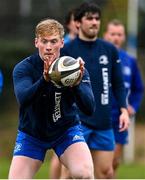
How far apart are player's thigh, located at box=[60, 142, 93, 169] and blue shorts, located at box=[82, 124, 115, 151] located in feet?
6.50

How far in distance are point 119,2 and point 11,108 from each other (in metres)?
3.97

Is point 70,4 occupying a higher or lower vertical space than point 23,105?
lower

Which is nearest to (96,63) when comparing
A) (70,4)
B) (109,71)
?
(109,71)

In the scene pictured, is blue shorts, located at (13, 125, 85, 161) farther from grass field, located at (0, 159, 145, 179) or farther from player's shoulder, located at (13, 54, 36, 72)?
grass field, located at (0, 159, 145, 179)

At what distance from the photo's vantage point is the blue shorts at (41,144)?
7.80 m

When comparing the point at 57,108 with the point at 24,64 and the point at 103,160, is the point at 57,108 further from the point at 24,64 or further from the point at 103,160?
the point at 103,160

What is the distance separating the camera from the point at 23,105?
763 centimetres

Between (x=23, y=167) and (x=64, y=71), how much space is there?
3.34 ft

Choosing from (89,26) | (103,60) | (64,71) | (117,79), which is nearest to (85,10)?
(89,26)

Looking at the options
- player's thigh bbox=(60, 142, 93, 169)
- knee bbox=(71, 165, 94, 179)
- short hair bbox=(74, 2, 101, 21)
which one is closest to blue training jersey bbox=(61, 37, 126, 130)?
short hair bbox=(74, 2, 101, 21)

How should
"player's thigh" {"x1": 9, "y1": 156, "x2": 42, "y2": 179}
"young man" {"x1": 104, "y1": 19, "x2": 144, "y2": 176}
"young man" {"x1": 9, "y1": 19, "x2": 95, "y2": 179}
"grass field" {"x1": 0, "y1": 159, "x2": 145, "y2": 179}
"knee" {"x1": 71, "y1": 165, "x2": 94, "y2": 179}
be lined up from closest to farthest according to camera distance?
"knee" {"x1": 71, "y1": 165, "x2": 94, "y2": 179} → "young man" {"x1": 9, "y1": 19, "x2": 95, "y2": 179} → "player's thigh" {"x1": 9, "y1": 156, "x2": 42, "y2": 179} → "young man" {"x1": 104, "y1": 19, "x2": 144, "y2": 176} → "grass field" {"x1": 0, "y1": 159, "x2": 145, "y2": 179}

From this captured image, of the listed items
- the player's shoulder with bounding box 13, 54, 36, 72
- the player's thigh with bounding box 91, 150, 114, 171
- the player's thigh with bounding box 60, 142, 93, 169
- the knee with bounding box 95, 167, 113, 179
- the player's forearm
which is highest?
the player's shoulder with bounding box 13, 54, 36, 72

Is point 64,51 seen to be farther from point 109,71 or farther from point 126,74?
point 126,74

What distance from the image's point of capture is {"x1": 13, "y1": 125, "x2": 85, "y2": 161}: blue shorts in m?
7.80
